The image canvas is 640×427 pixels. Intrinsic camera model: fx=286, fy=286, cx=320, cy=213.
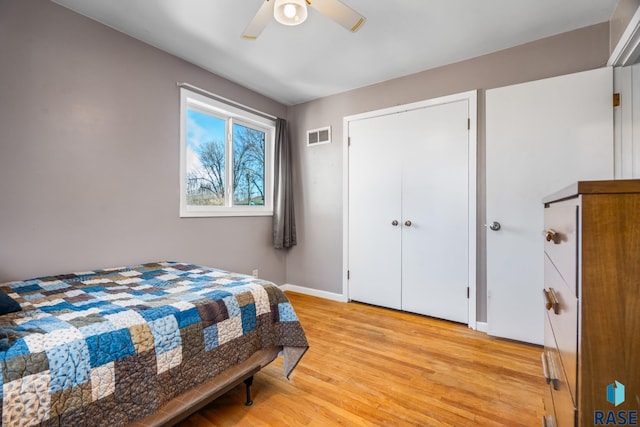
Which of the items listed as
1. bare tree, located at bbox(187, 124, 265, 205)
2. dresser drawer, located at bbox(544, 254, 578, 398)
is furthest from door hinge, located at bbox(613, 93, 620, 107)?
bare tree, located at bbox(187, 124, 265, 205)

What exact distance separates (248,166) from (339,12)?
211cm

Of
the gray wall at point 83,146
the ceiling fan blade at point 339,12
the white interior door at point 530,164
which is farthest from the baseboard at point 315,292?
the ceiling fan blade at point 339,12

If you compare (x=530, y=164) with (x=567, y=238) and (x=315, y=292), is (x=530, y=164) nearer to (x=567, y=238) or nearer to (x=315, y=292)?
(x=567, y=238)

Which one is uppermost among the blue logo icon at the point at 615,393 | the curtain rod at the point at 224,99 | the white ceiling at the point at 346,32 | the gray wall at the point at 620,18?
the white ceiling at the point at 346,32

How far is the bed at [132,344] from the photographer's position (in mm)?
875

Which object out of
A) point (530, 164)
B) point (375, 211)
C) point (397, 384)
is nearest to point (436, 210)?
point (375, 211)

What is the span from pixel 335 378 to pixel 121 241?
186cm

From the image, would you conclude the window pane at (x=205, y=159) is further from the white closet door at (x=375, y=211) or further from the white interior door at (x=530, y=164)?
the white interior door at (x=530, y=164)

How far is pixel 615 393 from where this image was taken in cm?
56

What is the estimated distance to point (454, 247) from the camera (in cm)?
265

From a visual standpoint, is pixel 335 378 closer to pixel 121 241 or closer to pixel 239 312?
pixel 239 312

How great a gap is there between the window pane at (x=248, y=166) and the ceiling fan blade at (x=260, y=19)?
150cm

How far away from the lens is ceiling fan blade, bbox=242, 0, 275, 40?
1.55 m

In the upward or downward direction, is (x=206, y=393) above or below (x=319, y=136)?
below
